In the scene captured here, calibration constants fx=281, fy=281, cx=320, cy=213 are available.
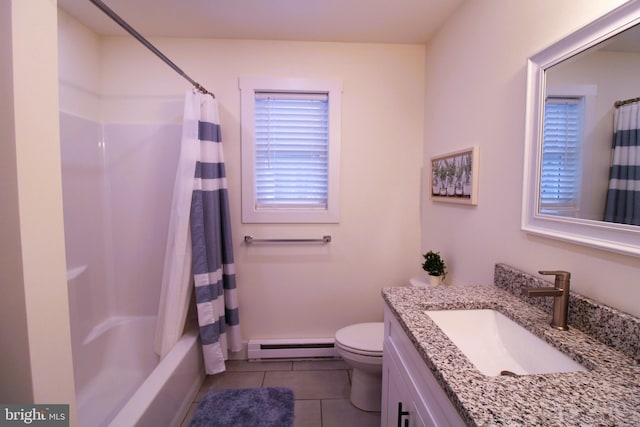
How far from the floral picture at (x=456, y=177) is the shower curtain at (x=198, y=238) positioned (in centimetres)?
142

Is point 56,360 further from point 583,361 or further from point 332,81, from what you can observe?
point 332,81

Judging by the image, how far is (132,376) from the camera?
1.84 meters

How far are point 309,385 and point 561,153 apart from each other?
6.06 ft

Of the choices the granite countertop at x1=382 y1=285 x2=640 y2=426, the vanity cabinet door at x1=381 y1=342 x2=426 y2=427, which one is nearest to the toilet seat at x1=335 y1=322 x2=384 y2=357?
the vanity cabinet door at x1=381 y1=342 x2=426 y2=427

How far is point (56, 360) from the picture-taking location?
30.4 inches

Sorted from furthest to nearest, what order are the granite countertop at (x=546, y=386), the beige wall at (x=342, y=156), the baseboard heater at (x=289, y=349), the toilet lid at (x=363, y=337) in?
the baseboard heater at (x=289, y=349), the beige wall at (x=342, y=156), the toilet lid at (x=363, y=337), the granite countertop at (x=546, y=386)

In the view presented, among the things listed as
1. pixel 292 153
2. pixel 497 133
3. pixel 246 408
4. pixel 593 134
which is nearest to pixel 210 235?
pixel 292 153

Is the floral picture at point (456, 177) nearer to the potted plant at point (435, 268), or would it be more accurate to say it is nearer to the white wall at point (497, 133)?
the white wall at point (497, 133)

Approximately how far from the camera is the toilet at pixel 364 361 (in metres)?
1.55

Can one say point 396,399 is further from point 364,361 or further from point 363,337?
point 363,337

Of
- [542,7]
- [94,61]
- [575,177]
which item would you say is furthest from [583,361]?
[94,61]

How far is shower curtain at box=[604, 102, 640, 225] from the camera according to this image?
0.73 meters

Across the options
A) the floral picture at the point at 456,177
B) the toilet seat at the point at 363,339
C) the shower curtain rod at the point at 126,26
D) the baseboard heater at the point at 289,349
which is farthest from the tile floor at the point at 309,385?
the shower curtain rod at the point at 126,26

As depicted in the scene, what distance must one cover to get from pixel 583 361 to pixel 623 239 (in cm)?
34
